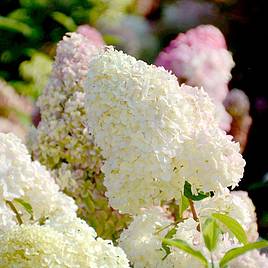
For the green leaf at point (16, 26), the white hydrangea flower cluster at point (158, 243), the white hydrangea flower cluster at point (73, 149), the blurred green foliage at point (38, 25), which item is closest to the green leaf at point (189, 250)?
the white hydrangea flower cluster at point (158, 243)

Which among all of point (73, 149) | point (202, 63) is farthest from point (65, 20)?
point (73, 149)

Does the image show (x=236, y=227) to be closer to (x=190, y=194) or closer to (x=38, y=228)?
(x=190, y=194)

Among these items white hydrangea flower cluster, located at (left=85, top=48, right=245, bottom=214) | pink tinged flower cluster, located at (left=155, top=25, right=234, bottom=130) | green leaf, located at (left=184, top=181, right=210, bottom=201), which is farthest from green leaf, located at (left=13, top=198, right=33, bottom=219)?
pink tinged flower cluster, located at (left=155, top=25, right=234, bottom=130)

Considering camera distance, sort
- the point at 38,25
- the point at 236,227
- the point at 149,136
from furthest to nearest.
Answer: the point at 38,25
the point at 149,136
the point at 236,227

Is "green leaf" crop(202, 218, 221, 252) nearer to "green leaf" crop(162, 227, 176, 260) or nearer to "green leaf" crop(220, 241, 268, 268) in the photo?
"green leaf" crop(220, 241, 268, 268)

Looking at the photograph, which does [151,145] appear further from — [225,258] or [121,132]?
[225,258]

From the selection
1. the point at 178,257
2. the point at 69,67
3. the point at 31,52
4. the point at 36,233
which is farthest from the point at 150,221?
the point at 31,52

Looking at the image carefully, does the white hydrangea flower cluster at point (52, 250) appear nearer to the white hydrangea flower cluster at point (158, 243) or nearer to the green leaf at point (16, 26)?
the white hydrangea flower cluster at point (158, 243)
